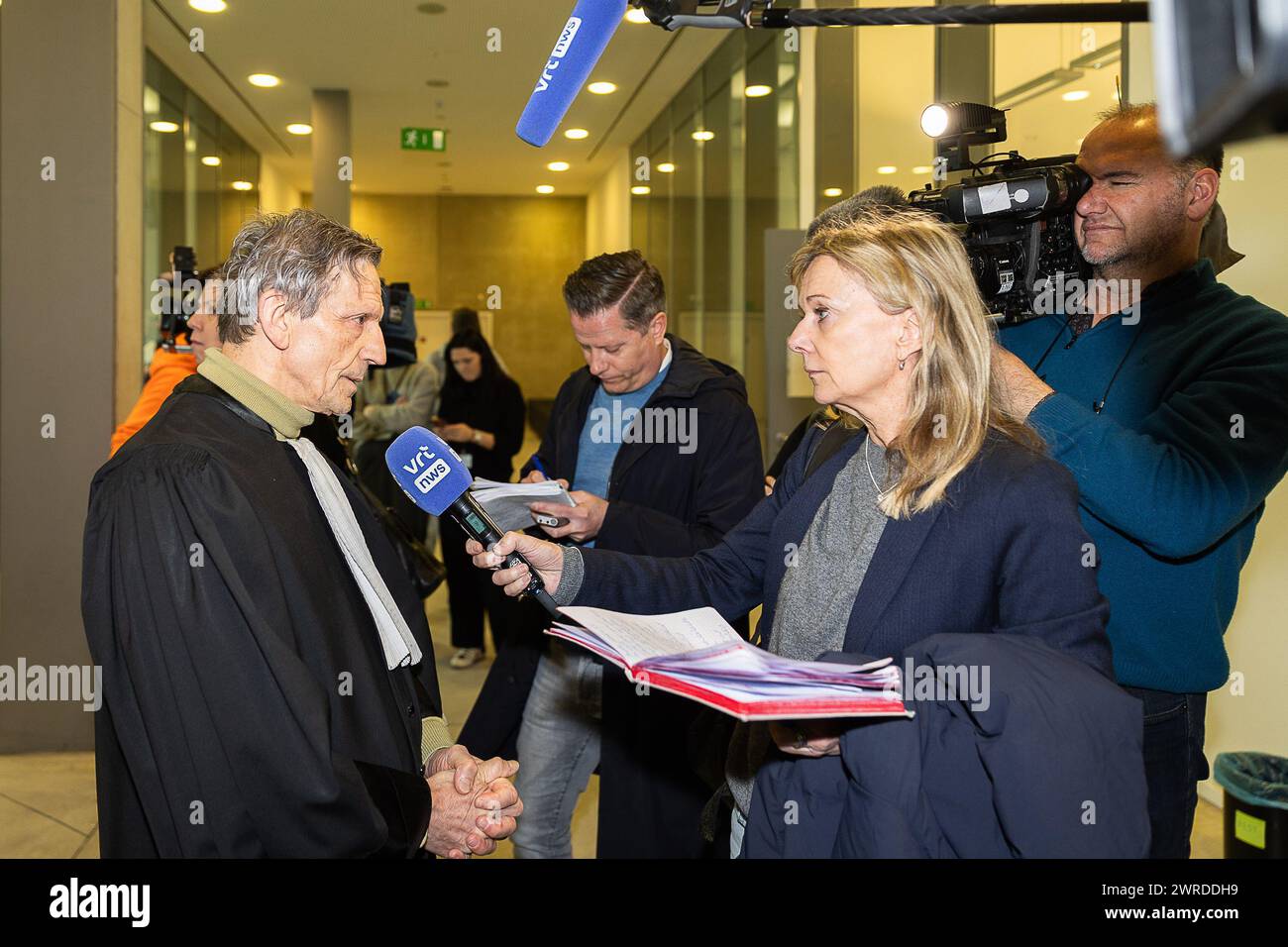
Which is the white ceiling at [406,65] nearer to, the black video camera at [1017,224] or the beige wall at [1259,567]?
the beige wall at [1259,567]

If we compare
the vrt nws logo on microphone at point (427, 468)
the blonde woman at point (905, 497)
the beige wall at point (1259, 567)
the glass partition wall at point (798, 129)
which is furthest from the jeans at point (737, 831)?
the beige wall at point (1259, 567)

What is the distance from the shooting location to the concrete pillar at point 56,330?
14.0ft

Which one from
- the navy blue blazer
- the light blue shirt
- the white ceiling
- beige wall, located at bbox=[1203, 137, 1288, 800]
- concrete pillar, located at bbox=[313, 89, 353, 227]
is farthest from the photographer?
concrete pillar, located at bbox=[313, 89, 353, 227]

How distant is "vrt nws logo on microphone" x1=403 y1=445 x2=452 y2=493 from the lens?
181cm

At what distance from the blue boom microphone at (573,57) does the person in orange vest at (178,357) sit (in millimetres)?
2081

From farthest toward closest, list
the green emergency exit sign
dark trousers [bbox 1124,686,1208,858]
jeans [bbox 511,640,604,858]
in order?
the green emergency exit sign < jeans [bbox 511,640,604,858] < dark trousers [bbox 1124,686,1208,858]

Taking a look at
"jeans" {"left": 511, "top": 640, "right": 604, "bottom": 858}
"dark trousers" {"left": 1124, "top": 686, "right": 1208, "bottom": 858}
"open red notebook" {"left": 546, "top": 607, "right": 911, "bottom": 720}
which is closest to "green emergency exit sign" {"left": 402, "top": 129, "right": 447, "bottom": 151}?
"jeans" {"left": 511, "top": 640, "right": 604, "bottom": 858}

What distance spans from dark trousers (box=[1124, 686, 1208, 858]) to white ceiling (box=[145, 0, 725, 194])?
5.38 meters

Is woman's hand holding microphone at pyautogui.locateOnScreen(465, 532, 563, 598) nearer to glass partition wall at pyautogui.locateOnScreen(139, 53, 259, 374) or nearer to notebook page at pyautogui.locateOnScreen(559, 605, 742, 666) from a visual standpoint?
notebook page at pyautogui.locateOnScreen(559, 605, 742, 666)

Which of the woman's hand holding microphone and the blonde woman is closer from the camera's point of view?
the blonde woman

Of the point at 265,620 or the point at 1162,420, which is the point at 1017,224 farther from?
the point at 265,620

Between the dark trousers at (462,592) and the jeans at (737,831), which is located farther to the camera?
the dark trousers at (462,592)

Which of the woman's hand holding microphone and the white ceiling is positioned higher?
the white ceiling
